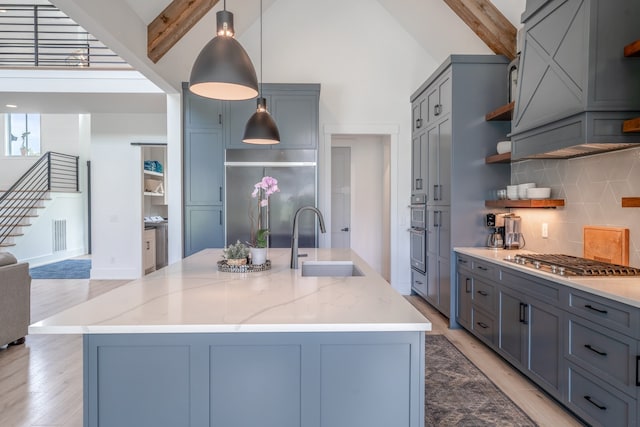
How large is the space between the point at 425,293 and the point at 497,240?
1353mm

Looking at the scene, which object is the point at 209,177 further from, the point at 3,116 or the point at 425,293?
the point at 3,116

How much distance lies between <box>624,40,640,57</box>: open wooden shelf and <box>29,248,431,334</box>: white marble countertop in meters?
1.86

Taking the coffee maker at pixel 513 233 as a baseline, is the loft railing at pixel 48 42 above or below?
above

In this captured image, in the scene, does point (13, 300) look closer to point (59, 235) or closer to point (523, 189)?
point (523, 189)

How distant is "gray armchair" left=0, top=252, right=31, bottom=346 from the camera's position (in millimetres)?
3395

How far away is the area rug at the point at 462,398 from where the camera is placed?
232 cm

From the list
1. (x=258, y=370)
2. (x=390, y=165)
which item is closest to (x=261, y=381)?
(x=258, y=370)

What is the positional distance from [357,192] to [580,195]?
3729 mm

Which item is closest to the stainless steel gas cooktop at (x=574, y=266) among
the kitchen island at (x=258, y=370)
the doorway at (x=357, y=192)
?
the kitchen island at (x=258, y=370)

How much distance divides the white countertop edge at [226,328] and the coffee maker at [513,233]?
9.24 feet

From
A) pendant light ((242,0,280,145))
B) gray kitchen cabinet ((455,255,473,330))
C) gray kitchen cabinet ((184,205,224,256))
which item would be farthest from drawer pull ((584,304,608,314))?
gray kitchen cabinet ((184,205,224,256))

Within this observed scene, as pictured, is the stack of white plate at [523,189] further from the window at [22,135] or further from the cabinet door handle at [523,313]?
the window at [22,135]

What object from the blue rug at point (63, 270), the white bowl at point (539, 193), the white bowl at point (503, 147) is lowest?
the blue rug at point (63, 270)

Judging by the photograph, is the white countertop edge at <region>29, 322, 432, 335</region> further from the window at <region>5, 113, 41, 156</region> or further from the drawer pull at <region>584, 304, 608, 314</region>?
the window at <region>5, 113, 41, 156</region>
